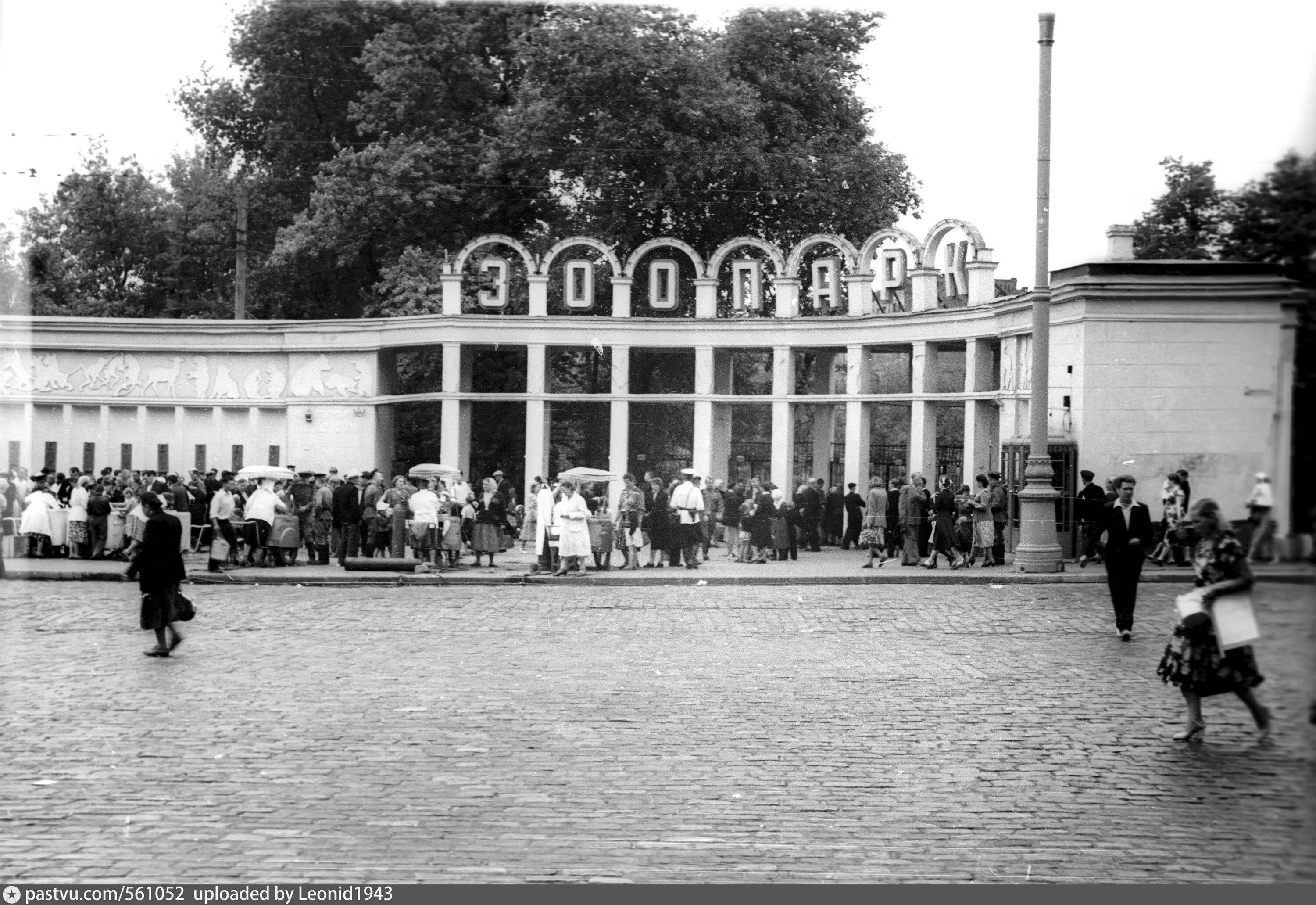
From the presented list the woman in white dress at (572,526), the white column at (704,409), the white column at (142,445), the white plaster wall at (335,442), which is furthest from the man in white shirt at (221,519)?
the white column at (704,409)

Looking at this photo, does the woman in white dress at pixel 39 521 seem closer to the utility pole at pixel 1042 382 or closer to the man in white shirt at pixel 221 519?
the man in white shirt at pixel 221 519

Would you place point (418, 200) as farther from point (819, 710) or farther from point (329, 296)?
point (819, 710)

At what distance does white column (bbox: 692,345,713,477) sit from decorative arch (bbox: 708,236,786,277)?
1.54 meters

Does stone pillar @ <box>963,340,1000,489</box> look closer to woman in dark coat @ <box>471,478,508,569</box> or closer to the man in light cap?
woman in dark coat @ <box>471,478,508,569</box>

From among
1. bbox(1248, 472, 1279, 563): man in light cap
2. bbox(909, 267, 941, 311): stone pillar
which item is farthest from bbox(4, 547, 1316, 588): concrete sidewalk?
bbox(1248, 472, 1279, 563): man in light cap

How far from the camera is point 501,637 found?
484 inches

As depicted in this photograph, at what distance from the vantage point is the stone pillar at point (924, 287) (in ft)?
88.4

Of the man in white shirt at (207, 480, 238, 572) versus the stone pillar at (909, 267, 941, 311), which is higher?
the stone pillar at (909, 267, 941, 311)

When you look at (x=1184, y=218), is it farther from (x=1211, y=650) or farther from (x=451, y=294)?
(x=451, y=294)

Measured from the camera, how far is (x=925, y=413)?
27.1 meters

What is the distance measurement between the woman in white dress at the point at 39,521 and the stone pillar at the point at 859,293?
1524 cm

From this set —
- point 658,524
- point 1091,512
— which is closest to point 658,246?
point 658,524

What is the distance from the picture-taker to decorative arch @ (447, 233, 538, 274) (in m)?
26.0

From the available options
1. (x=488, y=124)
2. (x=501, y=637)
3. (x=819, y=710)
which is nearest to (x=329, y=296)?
(x=488, y=124)
